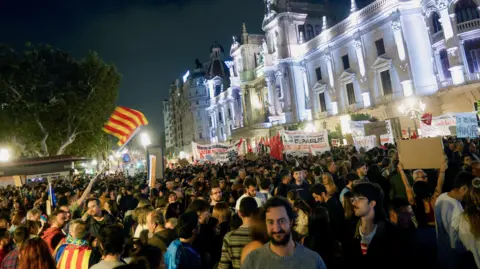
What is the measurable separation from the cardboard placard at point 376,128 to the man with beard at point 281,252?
596 inches

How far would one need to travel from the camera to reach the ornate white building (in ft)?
75.4

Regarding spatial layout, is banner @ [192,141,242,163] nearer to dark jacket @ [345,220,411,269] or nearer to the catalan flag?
the catalan flag

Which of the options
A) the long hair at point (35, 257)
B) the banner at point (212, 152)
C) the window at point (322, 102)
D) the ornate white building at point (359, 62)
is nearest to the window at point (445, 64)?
the ornate white building at point (359, 62)

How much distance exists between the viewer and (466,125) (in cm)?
1124

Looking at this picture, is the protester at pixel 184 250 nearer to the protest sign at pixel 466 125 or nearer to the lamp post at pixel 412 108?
the protest sign at pixel 466 125

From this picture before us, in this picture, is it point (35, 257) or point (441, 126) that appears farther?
point (441, 126)

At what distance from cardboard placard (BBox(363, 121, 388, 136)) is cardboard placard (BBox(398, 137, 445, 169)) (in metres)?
9.97

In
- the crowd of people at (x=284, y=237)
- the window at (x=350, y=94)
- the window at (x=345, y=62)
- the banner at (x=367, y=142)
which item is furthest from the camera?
the window at (x=345, y=62)

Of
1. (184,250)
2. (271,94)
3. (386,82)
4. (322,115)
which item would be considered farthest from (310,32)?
(184,250)

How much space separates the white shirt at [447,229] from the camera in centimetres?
368

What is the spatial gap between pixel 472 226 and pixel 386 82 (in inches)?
1144

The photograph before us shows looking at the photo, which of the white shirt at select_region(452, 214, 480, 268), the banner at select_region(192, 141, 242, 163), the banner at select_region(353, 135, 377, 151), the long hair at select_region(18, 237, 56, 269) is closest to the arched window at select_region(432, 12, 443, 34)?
the banner at select_region(353, 135, 377, 151)

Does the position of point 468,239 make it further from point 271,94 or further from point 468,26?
point 271,94

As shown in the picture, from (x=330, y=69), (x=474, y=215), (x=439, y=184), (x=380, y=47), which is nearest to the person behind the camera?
(x=474, y=215)
